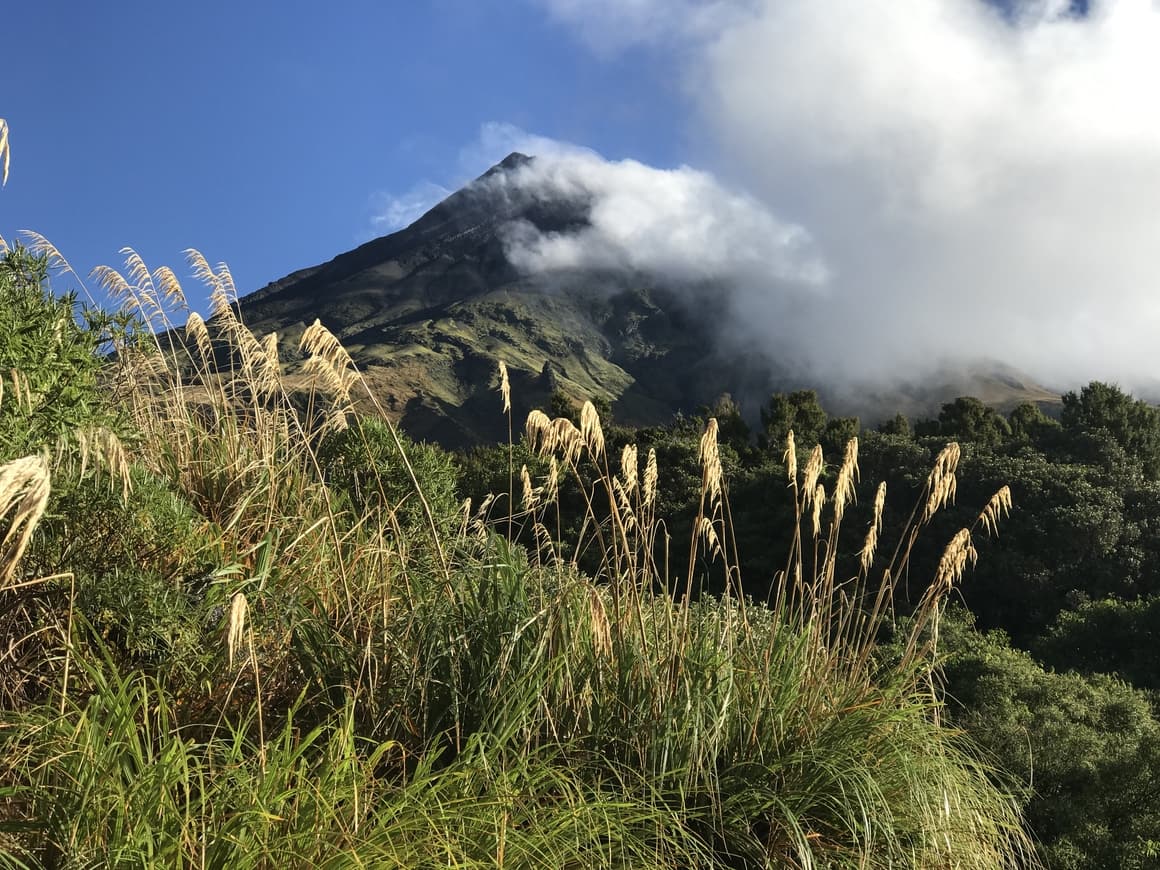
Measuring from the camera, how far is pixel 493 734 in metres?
3.35

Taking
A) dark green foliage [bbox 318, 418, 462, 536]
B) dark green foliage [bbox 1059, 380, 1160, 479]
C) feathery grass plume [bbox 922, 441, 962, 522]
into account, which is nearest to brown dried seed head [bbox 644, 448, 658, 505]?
feathery grass plume [bbox 922, 441, 962, 522]

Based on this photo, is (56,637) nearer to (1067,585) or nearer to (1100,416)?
(1067,585)

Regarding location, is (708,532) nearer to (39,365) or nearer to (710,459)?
(710,459)

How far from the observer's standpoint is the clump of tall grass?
2.63 meters

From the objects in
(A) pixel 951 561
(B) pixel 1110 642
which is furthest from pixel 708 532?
(B) pixel 1110 642

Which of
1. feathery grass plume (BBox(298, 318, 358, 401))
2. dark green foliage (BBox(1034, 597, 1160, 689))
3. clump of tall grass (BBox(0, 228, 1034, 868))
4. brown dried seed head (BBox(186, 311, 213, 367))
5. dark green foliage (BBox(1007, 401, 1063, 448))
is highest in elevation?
brown dried seed head (BBox(186, 311, 213, 367))

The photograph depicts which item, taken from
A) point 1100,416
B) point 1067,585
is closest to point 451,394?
point 1100,416

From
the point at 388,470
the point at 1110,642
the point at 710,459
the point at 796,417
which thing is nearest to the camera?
the point at 710,459

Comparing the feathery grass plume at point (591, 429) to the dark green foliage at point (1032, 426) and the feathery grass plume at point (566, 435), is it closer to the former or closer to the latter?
the feathery grass plume at point (566, 435)

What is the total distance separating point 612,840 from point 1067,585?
70.3 feet

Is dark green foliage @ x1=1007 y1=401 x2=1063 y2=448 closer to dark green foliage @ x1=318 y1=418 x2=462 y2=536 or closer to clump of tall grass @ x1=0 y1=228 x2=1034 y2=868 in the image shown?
dark green foliage @ x1=318 y1=418 x2=462 y2=536

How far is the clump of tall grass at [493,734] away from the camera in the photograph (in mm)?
2627

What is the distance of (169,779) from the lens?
2494 millimetres

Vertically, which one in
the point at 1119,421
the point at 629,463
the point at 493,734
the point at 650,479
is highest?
the point at 629,463
